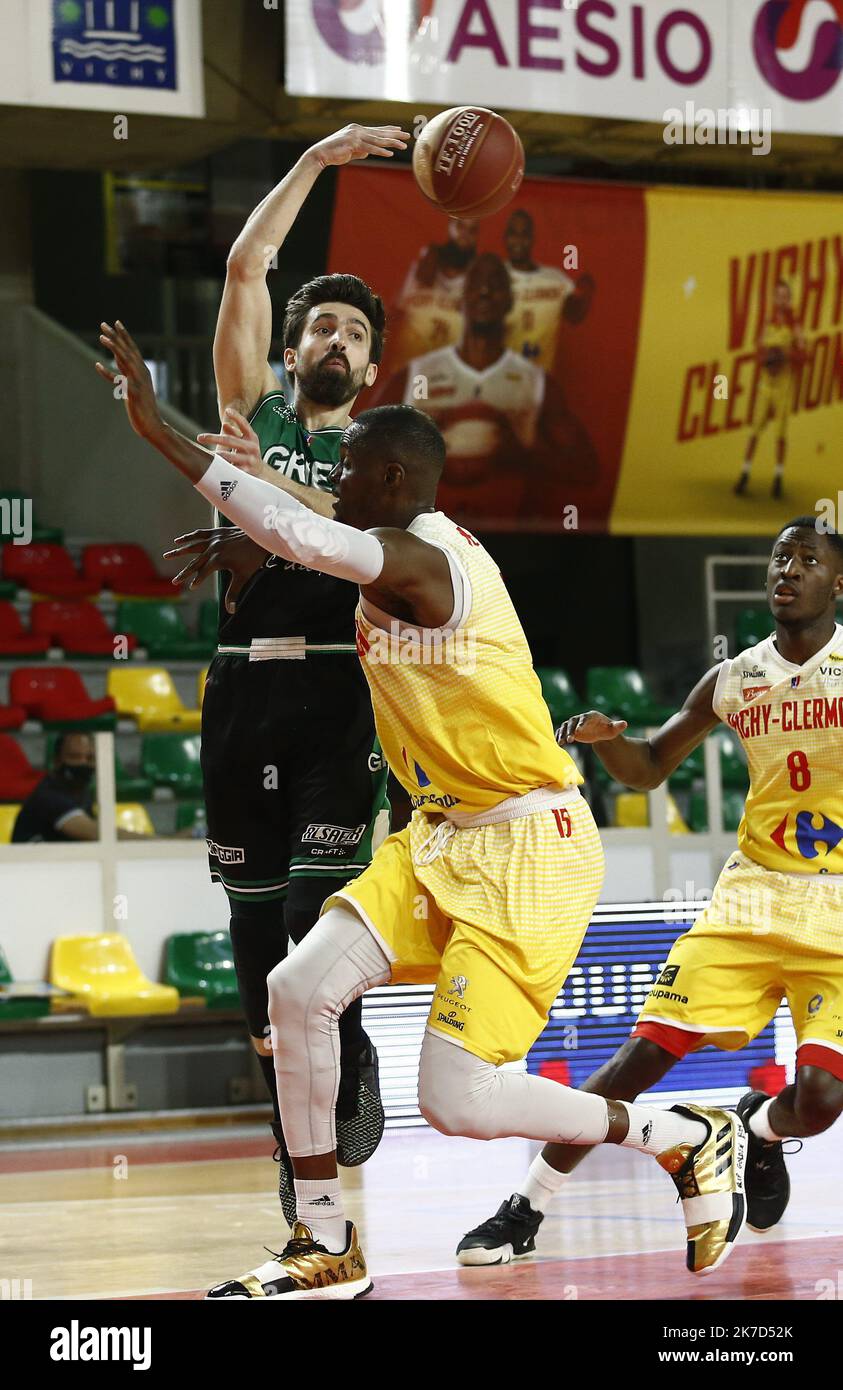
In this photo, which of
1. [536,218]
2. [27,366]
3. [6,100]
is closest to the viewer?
[6,100]

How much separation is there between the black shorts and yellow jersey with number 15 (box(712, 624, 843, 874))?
971mm

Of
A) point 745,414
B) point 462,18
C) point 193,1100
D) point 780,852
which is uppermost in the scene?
point 462,18

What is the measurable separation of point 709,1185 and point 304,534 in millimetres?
1691

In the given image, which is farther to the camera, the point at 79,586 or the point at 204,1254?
the point at 79,586

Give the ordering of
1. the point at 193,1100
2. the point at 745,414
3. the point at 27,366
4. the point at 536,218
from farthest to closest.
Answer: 1. the point at 27,366
2. the point at 745,414
3. the point at 536,218
4. the point at 193,1100

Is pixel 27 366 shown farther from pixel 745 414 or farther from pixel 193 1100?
pixel 193 1100

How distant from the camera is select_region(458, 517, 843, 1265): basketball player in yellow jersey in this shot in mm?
4312

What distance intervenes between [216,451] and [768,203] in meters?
8.05

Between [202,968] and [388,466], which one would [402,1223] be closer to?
[388,466]

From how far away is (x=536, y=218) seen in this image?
416 inches

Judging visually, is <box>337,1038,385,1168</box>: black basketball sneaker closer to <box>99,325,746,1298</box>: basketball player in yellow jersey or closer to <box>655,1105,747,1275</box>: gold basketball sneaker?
<box>99,325,746,1298</box>: basketball player in yellow jersey

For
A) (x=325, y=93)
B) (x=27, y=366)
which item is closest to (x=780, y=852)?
(x=325, y=93)

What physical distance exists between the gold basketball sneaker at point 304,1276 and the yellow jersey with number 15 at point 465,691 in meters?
0.93

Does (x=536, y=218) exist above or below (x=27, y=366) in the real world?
above
